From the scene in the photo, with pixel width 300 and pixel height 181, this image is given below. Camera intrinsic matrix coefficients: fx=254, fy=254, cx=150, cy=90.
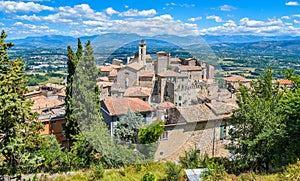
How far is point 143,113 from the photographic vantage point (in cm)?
688

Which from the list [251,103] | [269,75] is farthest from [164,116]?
[269,75]

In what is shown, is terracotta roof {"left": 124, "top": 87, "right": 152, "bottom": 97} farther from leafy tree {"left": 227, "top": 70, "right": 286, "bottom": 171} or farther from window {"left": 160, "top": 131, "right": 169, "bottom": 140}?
leafy tree {"left": 227, "top": 70, "right": 286, "bottom": 171}

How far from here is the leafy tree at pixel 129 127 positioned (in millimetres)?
6683

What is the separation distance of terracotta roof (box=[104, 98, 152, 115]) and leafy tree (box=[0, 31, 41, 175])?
2.77 m

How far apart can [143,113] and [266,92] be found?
3361 millimetres

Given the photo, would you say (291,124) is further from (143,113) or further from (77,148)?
(77,148)

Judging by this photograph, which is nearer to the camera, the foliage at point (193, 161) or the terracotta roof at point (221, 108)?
the foliage at point (193, 161)

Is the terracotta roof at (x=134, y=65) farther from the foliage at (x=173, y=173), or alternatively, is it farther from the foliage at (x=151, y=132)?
the foliage at (x=173, y=173)

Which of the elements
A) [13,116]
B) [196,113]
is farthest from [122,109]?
[13,116]

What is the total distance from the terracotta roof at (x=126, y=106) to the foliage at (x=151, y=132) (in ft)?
1.76

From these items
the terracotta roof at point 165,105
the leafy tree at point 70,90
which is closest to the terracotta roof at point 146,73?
the terracotta roof at point 165,105

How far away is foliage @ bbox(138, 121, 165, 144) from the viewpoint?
6879 millimetres

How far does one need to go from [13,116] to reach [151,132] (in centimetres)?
393

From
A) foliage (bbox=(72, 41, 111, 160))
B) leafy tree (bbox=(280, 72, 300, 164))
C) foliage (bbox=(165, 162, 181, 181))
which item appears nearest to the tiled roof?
leafy tree (bbox=(280, 72, 300, 164))
